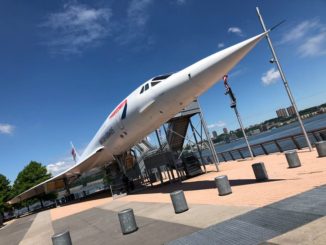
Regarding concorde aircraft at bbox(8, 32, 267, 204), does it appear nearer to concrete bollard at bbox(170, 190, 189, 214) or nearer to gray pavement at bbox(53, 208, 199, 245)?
concrete bollard at bbox(170, 190, 189, 214)

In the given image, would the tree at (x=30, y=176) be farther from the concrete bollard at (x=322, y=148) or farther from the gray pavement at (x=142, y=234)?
the concrete bollard at (x=322, y=148)

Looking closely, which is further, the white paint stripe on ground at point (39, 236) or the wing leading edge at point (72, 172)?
the wing leading edge at point (72, 172)

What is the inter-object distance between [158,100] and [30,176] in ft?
142

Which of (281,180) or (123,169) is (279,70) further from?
(123,169)

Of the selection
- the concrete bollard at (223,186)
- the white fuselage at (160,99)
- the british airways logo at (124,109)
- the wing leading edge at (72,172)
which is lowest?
the concrete bollard at (223,186)

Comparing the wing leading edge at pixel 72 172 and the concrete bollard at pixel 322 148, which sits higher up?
the wing leading edge at pixel 72 172

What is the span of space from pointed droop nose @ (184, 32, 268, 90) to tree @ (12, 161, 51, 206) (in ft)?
147

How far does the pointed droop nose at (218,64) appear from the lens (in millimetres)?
9961

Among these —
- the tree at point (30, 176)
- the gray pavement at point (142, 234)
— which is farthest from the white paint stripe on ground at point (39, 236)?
the tree at point (30, 176)

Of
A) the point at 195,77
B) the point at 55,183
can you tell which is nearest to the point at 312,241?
the point at 195,77

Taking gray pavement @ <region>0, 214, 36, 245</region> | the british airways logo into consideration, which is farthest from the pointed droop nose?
gray pavement @ <region>0, 214, 36, 245</region>

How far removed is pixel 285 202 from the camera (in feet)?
24.4

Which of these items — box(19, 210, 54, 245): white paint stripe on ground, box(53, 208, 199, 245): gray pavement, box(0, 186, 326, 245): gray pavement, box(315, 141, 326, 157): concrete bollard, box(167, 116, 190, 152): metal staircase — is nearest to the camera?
box(0, 186, 326, 245): gray pavement

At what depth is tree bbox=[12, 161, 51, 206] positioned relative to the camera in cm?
4892
